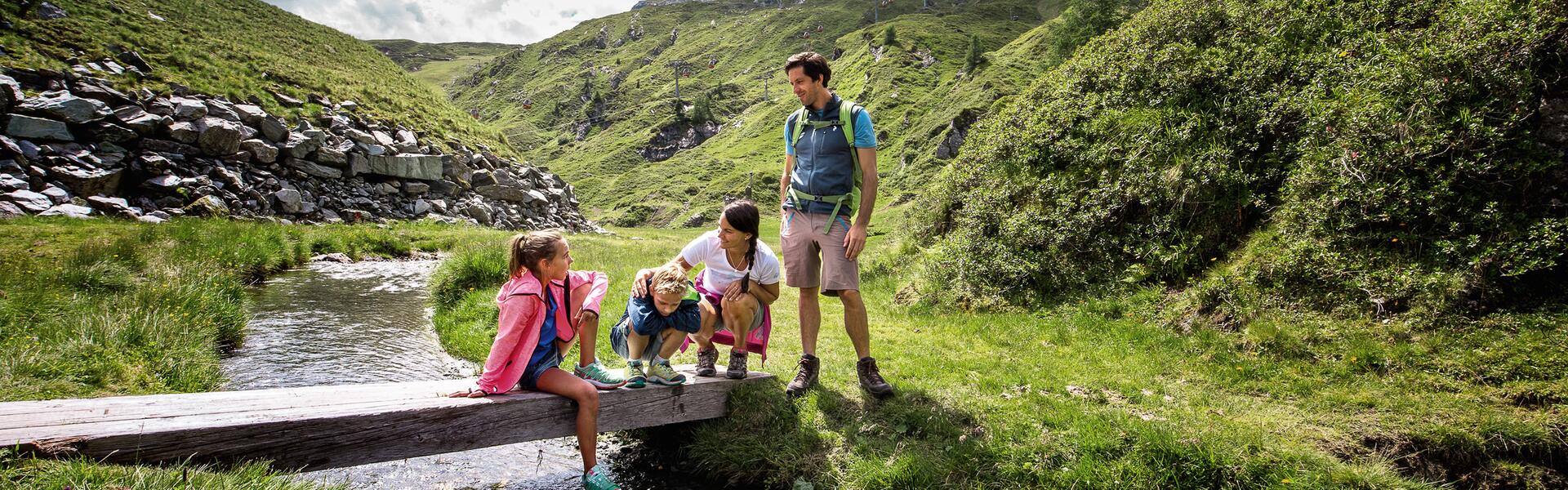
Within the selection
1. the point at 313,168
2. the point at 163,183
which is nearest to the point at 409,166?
the point at 313,168

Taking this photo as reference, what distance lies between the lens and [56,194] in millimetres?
15391

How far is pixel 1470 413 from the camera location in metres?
5.00

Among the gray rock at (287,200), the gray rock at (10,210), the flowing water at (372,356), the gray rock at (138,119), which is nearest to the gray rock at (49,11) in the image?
the gray rock at (138,119)

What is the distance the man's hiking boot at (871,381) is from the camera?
19.4 ft

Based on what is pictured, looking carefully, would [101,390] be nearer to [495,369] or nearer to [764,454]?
[495,369]

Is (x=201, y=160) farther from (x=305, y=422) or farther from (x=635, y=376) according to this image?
(x=635, y=376)

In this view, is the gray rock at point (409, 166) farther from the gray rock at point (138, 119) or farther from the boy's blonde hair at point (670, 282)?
the boy's blonde hair at point (670, 282)

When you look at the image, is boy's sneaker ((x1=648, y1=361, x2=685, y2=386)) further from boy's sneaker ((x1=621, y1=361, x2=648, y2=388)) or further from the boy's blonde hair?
the boy's blonde hair

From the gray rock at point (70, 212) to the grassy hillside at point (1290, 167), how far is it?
20306 millimetres

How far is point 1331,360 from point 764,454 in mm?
5777

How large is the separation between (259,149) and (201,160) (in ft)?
5.69

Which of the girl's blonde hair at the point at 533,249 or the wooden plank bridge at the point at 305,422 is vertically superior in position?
the girl's blonde hair at the point at 533,249

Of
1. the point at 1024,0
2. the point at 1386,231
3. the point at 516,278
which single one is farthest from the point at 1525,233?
the point at 1024,0

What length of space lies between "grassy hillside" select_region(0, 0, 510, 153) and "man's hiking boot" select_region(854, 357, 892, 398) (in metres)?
26.7
